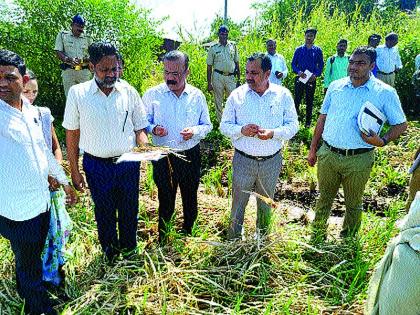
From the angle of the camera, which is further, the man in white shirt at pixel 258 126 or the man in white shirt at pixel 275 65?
the man in white shirt at pixel 275 65

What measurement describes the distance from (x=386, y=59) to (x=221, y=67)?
3430mm

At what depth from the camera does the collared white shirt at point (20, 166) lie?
2074 millimetres

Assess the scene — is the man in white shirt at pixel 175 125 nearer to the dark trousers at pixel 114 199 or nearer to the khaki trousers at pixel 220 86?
the dark trousers at pixel 114 199

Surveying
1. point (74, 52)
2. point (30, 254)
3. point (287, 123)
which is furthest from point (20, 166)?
point (74, 52)

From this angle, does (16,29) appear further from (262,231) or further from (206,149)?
→ (262,231)

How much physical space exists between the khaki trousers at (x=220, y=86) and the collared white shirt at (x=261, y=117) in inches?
165

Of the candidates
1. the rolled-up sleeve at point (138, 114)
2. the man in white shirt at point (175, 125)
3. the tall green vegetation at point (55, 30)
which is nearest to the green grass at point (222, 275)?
the man in white shirt at point (175, 125)

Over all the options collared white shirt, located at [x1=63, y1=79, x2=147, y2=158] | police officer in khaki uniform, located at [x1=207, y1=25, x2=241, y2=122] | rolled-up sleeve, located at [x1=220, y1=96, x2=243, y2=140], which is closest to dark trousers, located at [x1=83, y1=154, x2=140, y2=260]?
collared white shirt, located at [x1=63, y1=79, x2=147, y2=158]

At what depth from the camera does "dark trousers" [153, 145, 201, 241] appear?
3.23 m

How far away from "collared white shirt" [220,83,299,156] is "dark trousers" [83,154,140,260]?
0.85 metres

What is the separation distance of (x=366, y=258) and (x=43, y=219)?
2.29 m

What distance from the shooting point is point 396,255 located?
137cm

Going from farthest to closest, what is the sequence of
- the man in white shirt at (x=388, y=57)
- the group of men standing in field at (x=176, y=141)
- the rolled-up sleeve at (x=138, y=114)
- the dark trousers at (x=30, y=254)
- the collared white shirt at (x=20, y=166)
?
1. the man in white shirt at (x=388, y=57)
2. the rolled-up sleeve at (x=138, y=114)
3. the group of men standing in field at (x=176, y=141)
4. the dark trousers at (x=30, y=254)
5. the collared white shirt at (x=20, y=166)

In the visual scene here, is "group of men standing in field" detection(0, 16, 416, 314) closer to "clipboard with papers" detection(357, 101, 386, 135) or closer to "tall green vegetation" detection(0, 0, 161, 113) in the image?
"clipboard with papers" detection(357, 101, 386, 135)
